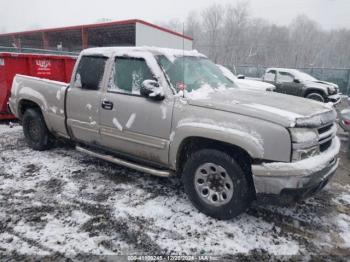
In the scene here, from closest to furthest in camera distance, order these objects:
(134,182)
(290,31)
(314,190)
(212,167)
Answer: (314,190), (212,167), (134,182), (290,31)

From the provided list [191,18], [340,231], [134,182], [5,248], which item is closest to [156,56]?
[134,182]

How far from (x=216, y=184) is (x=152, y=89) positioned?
1.31 m

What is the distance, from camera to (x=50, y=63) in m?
8.20

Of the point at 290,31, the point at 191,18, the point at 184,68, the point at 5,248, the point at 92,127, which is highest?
the point at 290,31

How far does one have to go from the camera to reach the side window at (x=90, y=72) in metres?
4.31

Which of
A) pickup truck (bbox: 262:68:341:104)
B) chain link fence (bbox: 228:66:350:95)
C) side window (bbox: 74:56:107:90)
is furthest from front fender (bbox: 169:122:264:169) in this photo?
chain link fence (bbox: 228:66:350:95)

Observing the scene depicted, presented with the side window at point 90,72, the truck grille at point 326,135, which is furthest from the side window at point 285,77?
the side window at point 90,72

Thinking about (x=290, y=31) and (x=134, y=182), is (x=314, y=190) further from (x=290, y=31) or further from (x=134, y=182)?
(x=290, y=31)

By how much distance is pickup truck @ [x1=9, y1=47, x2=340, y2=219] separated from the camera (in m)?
2.93

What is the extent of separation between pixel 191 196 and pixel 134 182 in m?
1.13

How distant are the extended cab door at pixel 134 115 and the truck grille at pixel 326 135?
5.34 feet

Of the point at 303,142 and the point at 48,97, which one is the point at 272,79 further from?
the point at 303,142

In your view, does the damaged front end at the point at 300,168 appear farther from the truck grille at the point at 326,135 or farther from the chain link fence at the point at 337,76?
the chain link fence at the point at 337,76

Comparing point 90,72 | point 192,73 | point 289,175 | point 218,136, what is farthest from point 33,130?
point 289,175
